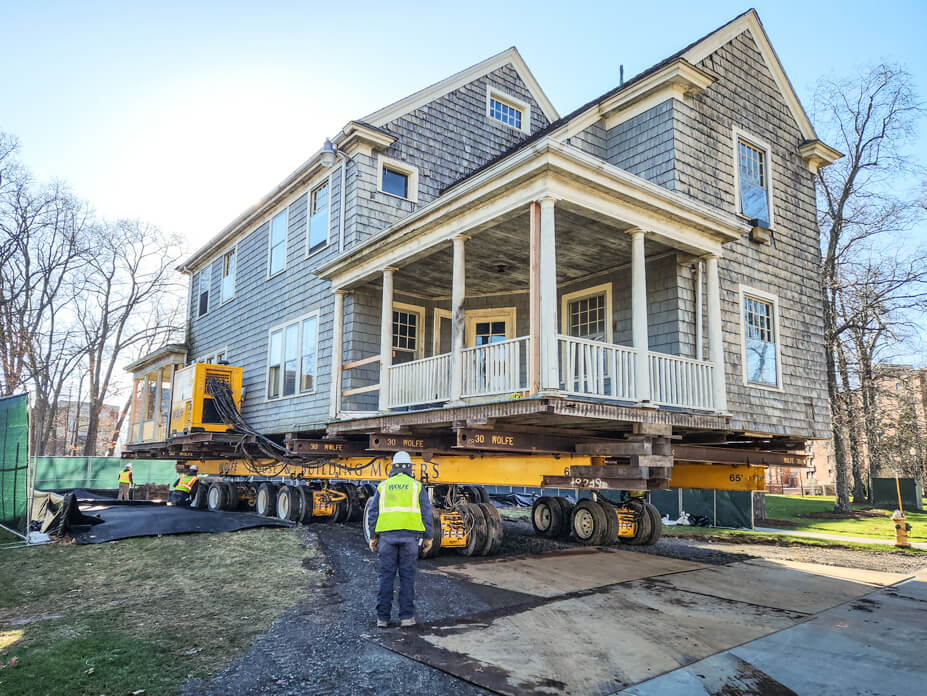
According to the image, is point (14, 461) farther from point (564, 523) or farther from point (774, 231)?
point (774, 231)

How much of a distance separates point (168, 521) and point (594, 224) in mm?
10643

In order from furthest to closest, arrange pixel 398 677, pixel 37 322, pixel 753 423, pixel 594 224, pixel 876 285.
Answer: pixel 37 322 < pixel 876 285 < pixel 753 423 < pixel 594 224 < pixel 398 677

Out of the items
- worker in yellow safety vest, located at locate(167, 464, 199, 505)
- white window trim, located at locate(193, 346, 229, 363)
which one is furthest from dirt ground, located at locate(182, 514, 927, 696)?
worker in yellow safety vest, located at locate(167, 464, 199, 505)

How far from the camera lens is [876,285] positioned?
80.6 feet

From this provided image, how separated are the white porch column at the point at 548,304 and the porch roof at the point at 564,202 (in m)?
0.34

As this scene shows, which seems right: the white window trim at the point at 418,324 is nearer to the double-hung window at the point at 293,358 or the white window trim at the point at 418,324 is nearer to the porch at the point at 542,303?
the porch at the point at 542,303

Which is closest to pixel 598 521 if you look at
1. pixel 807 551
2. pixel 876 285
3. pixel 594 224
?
pixel 807 551

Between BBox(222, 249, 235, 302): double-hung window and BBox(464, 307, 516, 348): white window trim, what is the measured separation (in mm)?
8645

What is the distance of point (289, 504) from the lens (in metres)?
15.4

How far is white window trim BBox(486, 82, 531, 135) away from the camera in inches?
664

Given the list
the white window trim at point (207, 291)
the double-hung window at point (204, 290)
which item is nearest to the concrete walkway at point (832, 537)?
the white window trim at point (207, 291)

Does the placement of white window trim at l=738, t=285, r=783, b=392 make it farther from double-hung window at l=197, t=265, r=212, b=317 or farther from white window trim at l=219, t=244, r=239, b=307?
double-hung window at l=197, t=265, r=212, b=317

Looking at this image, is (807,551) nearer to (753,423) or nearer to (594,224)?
(753,423)

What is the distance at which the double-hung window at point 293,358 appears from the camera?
1427cm
